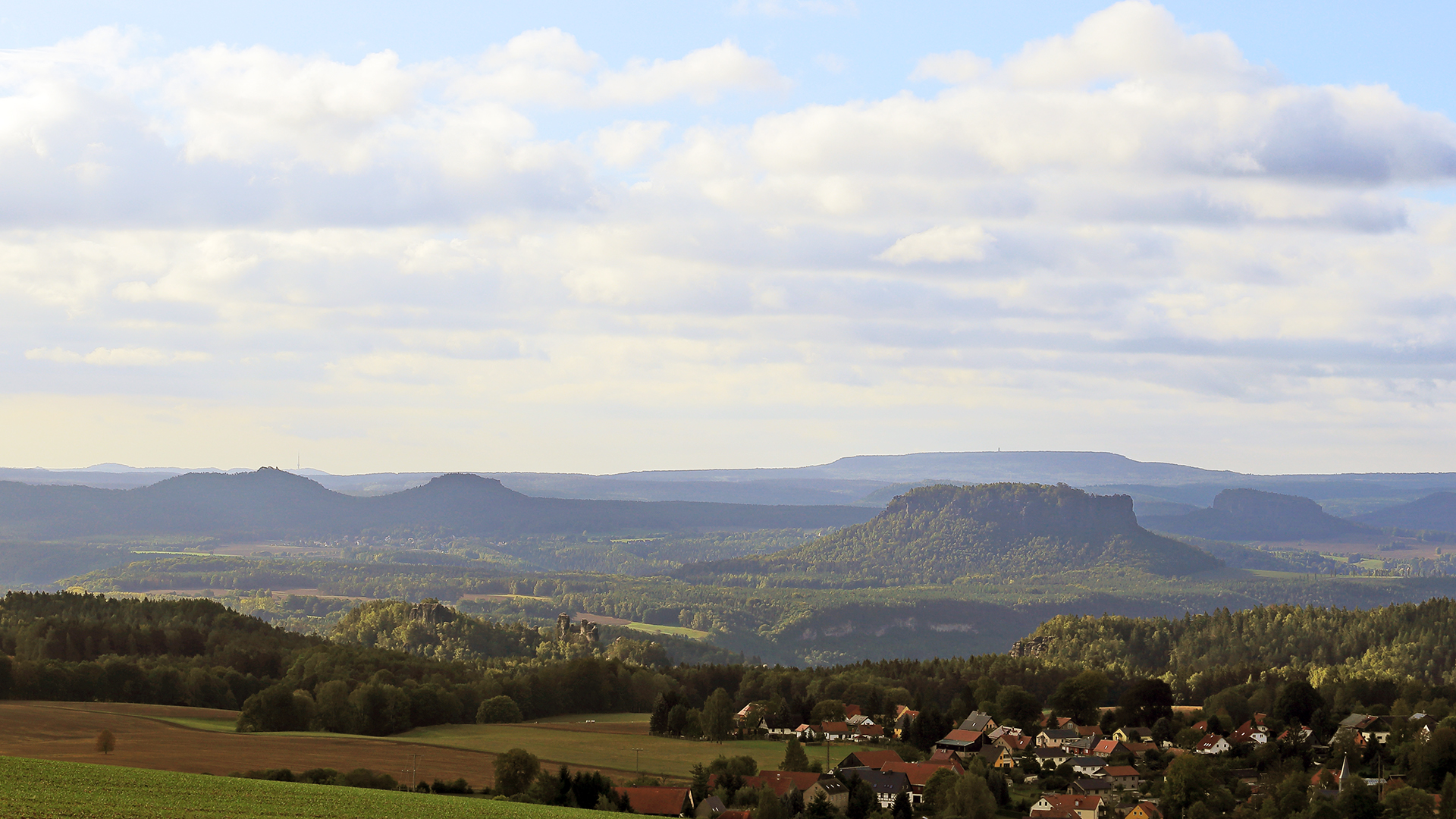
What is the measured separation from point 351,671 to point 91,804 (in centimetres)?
9296

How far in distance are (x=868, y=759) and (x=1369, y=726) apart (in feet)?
162

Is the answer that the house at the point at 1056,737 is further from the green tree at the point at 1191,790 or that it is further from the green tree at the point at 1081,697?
the green tree at the point at 1191,790

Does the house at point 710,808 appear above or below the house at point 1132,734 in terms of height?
above

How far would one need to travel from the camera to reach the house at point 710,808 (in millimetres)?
91750

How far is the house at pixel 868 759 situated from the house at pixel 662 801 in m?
21.7

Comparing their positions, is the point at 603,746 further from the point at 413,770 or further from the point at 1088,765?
the point at 1088,765

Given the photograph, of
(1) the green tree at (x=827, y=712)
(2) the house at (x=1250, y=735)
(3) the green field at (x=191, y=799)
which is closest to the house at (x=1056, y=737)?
(2) the house at (x=1250, y=735)

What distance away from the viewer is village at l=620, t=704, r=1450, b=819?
9650cm

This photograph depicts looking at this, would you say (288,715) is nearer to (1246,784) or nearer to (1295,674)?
(1246,784)

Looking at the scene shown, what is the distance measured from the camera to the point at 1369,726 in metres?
135

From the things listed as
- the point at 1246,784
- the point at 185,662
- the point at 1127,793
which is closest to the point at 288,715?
the point at 185,662

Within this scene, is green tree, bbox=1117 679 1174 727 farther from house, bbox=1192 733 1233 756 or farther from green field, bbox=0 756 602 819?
green field, bbox=0 756 602 819

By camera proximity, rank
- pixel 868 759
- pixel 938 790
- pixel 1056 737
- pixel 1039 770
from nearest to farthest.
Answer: pixel 938 790
pixel 868 759
pixel 1039 770
pixel 1056 737

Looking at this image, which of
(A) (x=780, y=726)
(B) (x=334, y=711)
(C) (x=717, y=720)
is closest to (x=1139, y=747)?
(A) (x=780, y=726)
